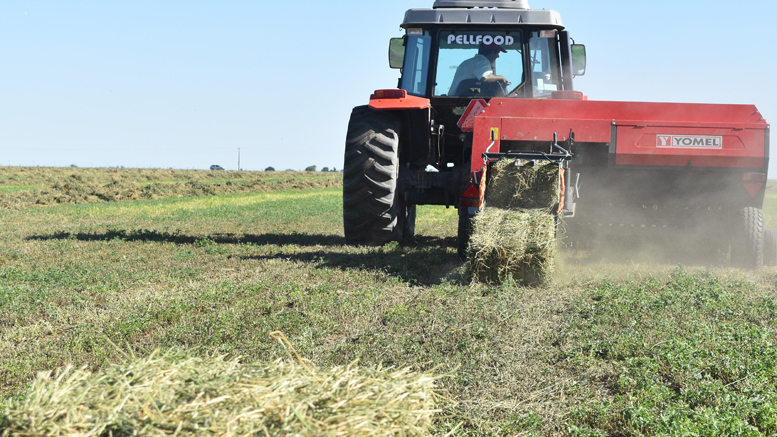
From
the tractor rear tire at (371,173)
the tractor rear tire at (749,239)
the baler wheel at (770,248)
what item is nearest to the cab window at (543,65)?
the tractor rear tire at (371,173)

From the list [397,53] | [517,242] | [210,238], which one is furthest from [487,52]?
[210,238]

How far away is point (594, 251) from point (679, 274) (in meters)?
1.85

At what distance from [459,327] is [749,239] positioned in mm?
4344

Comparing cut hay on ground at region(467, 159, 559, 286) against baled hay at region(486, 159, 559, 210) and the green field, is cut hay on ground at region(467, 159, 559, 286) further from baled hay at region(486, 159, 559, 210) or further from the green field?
the green field

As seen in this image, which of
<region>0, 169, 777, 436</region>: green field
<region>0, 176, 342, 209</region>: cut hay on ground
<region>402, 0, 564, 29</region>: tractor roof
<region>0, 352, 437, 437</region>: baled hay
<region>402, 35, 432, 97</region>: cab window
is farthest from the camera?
<region>0, 176, 342, 209</region>: cut hay on ground

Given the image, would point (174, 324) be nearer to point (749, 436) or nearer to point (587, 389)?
point (587, 389)

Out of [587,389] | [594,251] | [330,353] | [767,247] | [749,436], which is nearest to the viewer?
[749,436]

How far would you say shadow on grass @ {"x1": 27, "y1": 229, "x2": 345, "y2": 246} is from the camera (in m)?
9.72

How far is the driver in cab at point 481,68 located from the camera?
28.3ft

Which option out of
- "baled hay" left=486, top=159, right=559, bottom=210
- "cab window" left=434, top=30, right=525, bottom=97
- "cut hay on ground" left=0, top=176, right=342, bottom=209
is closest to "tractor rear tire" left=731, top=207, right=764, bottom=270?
"baled hay" left=486, top=159, right=559, bottom=210

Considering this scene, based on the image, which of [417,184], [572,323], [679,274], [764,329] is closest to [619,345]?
[572,323]

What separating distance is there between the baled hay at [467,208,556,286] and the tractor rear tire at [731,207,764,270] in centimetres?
247

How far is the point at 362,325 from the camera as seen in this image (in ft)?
14.7

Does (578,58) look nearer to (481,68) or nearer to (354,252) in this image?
(481,68)
